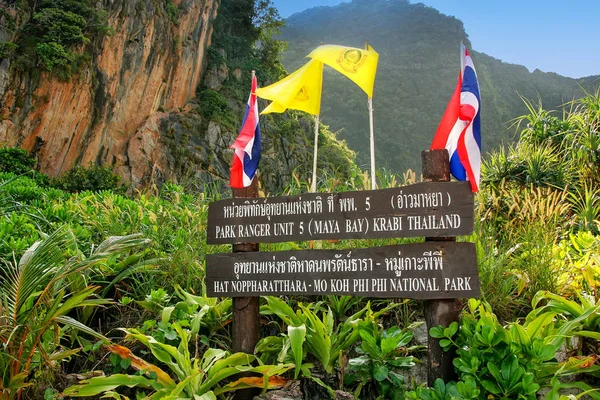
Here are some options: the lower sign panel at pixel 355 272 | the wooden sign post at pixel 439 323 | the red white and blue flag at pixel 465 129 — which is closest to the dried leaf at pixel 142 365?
the lower sign panel at pixel 355 272

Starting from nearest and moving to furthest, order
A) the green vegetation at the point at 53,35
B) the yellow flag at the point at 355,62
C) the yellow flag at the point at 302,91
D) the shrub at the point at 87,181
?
the yellow flag at the point at 355,62
the yellow flag at the point at 302,91
the shrub at the point at 87,181
the green vegetation at the point at 53,35

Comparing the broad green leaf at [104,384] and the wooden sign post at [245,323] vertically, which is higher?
the wooden sign post at [245,323]

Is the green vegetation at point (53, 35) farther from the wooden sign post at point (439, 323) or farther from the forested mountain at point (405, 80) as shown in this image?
the forested mountain at point (405, 80)

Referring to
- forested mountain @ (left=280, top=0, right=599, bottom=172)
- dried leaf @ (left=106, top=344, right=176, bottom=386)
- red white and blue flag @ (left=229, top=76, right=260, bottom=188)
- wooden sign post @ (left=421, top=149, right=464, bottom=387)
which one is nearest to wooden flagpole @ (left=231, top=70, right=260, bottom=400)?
dried leaf @ (left=106, top=344, right=176, bottom=386)

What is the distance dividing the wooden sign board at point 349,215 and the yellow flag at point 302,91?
3.90ft

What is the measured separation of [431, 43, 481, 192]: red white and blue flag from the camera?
3742mm

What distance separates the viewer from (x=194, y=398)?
3779 mm

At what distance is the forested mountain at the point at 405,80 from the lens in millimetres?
75188

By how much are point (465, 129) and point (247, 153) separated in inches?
68.3

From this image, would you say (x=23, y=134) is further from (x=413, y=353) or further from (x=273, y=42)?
(x=273, y=42)

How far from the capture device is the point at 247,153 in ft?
15.1

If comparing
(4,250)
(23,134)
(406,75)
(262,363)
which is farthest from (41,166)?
(406,75)

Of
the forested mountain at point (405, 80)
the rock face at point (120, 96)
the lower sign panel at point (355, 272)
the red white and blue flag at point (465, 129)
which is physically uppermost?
the forested mountain at point (405, 80)

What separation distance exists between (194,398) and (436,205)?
2.05 metres
